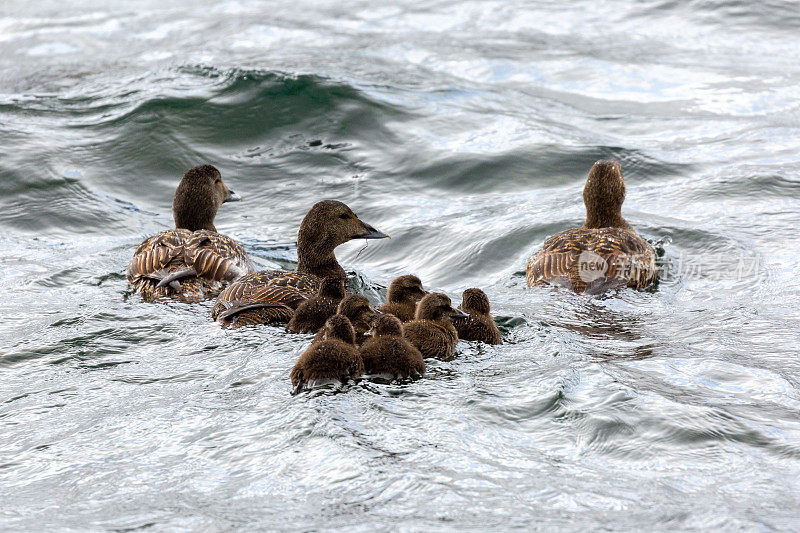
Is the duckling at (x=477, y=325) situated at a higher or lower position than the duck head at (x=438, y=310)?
lower

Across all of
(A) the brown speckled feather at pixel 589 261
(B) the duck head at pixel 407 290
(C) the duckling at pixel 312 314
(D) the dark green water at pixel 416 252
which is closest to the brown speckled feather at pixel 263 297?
(D) the dark green water at pixel 416 252

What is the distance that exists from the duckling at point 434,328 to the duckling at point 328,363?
1.96 feet

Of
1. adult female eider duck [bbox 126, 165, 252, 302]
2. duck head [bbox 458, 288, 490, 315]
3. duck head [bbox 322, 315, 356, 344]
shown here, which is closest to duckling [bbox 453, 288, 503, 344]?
duck head [bbox 458, 288, 490, 315]

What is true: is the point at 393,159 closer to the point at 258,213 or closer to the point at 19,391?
the point at 258,213

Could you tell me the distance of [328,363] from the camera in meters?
5.72

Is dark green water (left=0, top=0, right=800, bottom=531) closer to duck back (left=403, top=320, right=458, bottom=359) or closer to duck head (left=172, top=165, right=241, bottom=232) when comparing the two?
duck back (left=403, top=320, right=458, bottom=359)

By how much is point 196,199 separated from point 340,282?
3.16 m

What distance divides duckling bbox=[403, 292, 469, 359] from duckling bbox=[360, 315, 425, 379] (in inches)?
11.2

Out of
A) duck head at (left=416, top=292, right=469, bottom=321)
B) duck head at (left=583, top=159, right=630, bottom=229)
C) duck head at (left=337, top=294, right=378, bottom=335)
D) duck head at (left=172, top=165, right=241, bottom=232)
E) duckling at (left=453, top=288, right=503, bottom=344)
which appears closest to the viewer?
duck head at (left=337, top=294, right=378, bottom=335)

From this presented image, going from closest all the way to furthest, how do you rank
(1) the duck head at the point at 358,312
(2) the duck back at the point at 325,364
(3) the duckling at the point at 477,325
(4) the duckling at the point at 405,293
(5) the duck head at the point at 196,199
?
1. (2) the duck back at the point at 325,364
2. (1) the duck head at the point at 358,312
3. (3) the duckling at the point at 477,325
4. (4) the duckling at the point at 405,293
5. (5) the duck head at the point at 196,199

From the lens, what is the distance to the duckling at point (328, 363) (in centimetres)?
573

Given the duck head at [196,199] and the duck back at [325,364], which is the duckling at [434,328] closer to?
the duck back at [325,364]

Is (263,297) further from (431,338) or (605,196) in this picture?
(605,196)

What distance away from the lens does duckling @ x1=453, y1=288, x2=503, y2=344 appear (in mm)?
6844
